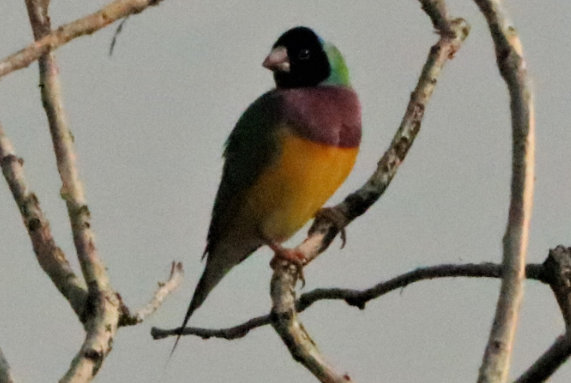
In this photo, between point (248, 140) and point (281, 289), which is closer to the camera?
point (281, 289)

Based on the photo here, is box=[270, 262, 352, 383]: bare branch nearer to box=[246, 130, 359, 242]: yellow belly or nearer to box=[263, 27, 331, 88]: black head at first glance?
box=[246, 130, 359, 242]: yellow belly

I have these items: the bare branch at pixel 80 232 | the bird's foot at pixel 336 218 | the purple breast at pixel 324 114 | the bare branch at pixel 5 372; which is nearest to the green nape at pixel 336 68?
the purple breast at pixel 324 114

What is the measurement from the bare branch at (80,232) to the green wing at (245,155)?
4.03 feet

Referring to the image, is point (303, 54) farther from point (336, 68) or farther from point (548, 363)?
point (548, 363)

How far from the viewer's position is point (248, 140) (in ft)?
16.3

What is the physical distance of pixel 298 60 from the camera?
5398mm

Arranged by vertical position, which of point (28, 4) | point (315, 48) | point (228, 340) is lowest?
point (228, 340)

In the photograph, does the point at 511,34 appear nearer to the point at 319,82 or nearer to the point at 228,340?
the point at 228,340

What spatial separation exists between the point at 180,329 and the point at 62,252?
2.12ft

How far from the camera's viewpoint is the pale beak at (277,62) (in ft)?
17.5

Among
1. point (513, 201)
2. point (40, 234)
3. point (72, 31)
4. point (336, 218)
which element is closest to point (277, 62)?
point (336, 218)

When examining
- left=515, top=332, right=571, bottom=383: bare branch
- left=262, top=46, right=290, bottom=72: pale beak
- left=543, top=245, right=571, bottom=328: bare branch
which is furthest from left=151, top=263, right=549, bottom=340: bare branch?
left=262, top=46, right=290, bottom=72: pale beak

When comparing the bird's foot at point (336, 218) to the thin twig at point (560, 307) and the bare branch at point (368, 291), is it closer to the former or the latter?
the bare branch at point (368, 291)

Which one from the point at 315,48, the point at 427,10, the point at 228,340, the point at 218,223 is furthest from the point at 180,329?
the point at 315,48
